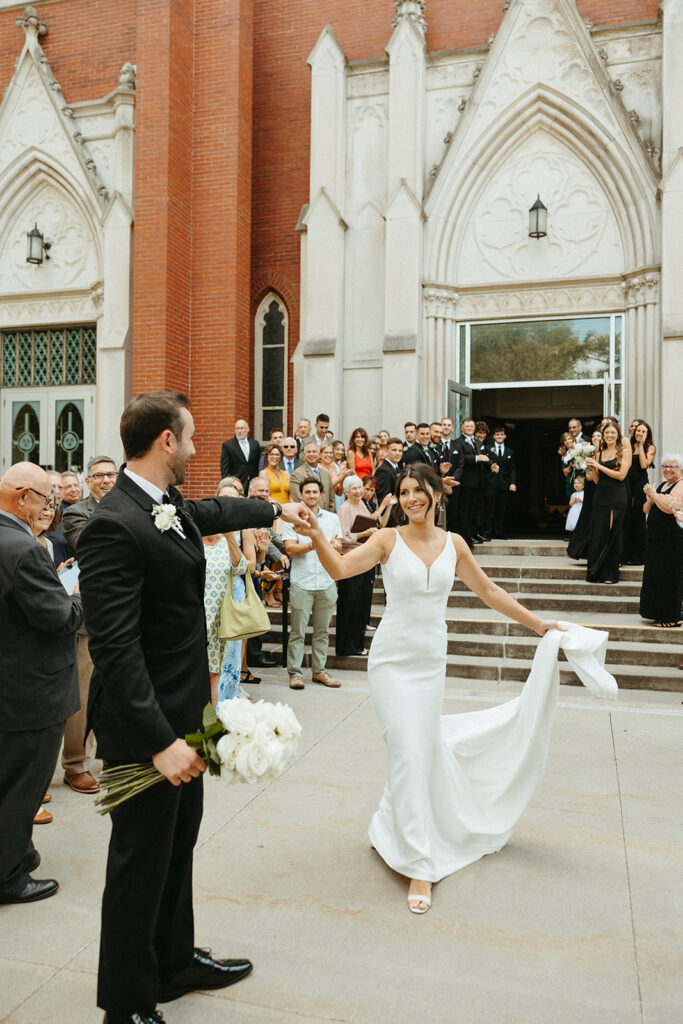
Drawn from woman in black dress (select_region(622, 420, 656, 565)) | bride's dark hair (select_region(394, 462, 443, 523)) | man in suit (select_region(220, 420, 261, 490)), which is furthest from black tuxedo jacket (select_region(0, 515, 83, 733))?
woman in black dress (select_region(622, 420, 656, 565))

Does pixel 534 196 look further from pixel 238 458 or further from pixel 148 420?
pixel 148 420

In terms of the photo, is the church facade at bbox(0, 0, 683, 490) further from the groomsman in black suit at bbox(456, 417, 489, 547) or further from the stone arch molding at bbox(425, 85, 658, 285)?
the groomsman in black suit at bbox(456, 417, 489, 547)

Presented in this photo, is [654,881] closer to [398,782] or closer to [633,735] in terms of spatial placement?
[398,782]

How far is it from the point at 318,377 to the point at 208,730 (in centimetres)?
1189

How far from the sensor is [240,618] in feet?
19.2

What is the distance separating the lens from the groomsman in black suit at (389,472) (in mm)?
10422

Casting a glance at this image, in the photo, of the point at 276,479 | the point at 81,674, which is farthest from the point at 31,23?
the point at 81,674

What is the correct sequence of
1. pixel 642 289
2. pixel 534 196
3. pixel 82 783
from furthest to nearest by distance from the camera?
pixel 534 196 < pixel 642 289 < pixel 82 783

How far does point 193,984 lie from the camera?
271 centimetres

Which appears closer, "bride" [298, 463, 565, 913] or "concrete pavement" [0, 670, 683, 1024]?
"concrete pavement" [0, 670, 683, 1024]

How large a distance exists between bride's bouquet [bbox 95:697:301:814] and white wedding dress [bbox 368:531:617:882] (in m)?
1.31

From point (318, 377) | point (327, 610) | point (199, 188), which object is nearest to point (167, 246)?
point (199, 188)

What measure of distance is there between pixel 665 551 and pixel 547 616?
1692 mm

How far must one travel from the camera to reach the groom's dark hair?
7.79ft
